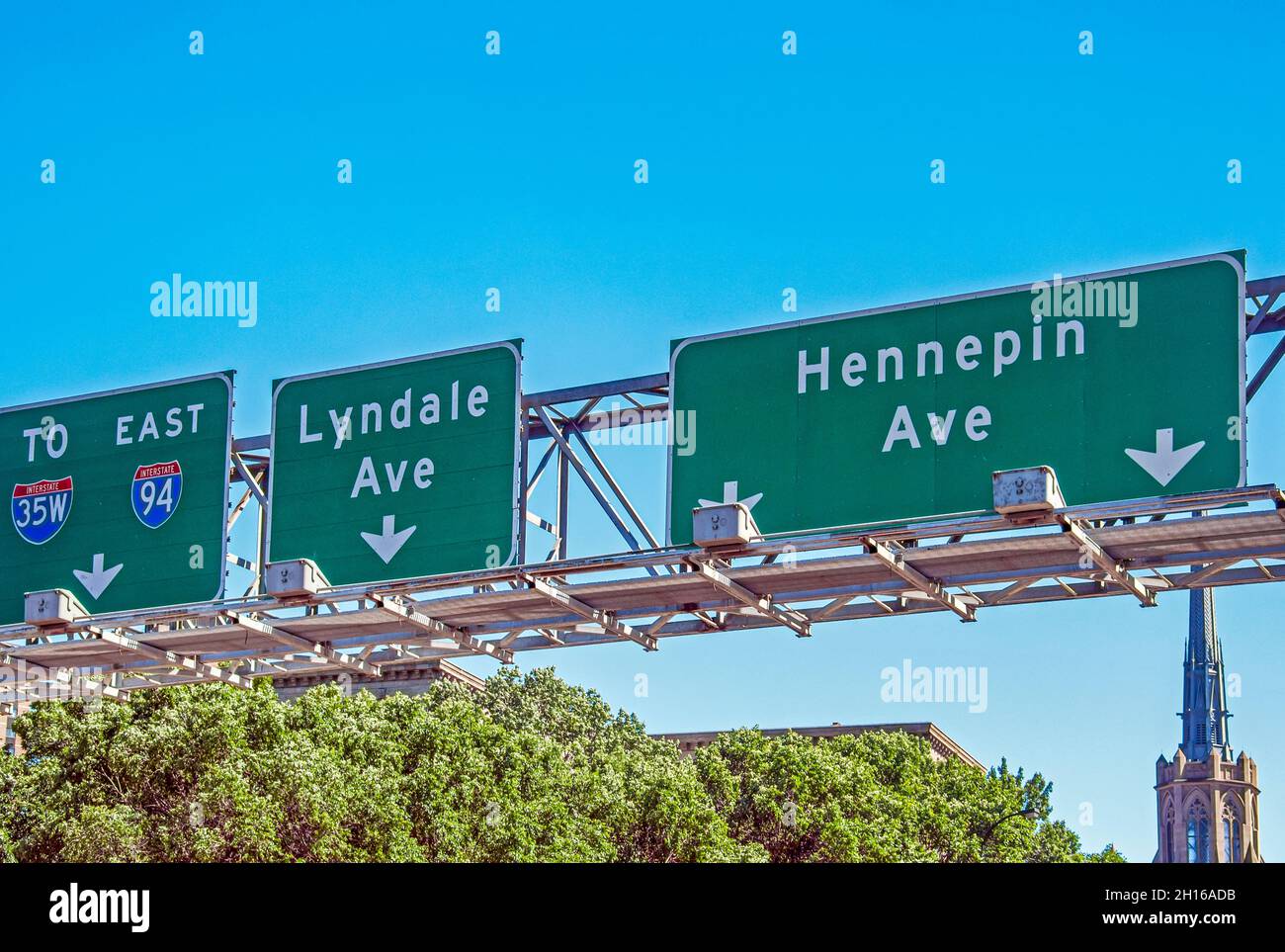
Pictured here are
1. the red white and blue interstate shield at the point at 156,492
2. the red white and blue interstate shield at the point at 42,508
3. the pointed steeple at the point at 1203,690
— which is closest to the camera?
the red white and blue interstate shield at the point at 156,492

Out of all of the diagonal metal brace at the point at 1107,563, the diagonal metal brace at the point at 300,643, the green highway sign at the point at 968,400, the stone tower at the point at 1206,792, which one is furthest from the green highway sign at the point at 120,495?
the stone tower at the point at 1206,792

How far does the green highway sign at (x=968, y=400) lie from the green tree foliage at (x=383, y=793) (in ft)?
74.1

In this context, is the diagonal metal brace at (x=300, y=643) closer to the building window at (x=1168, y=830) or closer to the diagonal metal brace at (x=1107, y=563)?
the diagonal metal brace at (x=1107, y=563)

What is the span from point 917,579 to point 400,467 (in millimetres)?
5747

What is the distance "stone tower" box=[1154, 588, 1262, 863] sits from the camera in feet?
545

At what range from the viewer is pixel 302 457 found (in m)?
19.0

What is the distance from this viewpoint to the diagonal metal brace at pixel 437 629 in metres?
18.2

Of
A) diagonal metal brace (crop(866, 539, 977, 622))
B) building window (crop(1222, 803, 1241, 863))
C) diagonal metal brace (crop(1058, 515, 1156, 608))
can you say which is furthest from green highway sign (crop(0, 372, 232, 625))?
building window (crop(1222, 803, 1241, 863))

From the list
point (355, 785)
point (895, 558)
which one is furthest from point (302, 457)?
point (355, 785)

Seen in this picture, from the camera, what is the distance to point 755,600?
17.0m

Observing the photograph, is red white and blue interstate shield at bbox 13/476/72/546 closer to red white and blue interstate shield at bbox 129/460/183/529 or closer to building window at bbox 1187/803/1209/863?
red white and blue interstate shield at bbox 129/460/183/529

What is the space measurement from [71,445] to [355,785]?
66.8 ft

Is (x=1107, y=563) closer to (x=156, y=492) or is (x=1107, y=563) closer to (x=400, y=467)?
(x=400, y=467)
